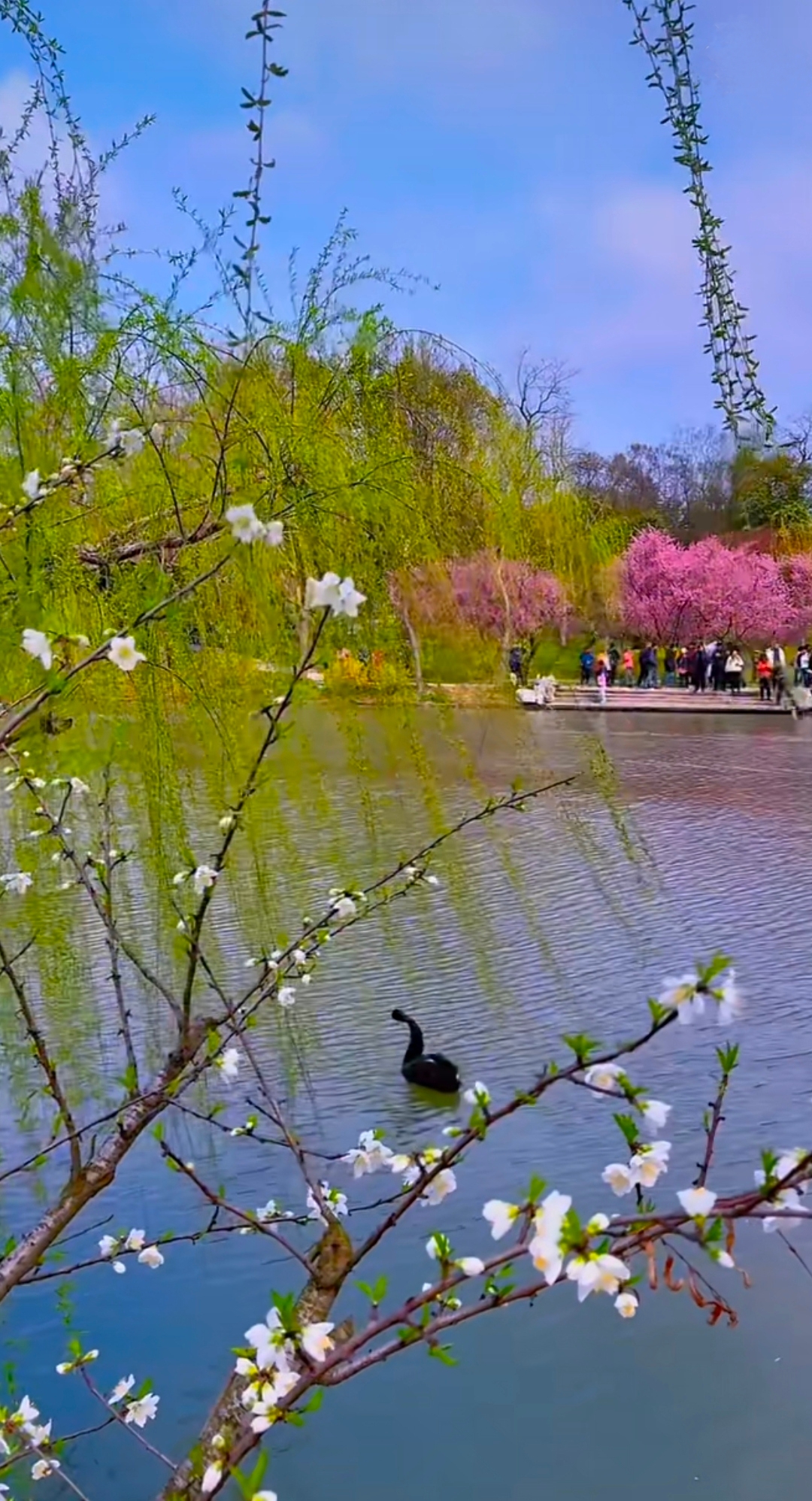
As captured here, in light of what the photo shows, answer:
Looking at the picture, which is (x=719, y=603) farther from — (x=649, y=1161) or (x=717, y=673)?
(x=649, y=1161)

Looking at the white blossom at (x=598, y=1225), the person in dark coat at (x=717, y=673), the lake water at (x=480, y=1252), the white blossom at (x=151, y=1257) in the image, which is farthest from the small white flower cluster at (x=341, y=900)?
the person in dark coat at (x=717, y=673)

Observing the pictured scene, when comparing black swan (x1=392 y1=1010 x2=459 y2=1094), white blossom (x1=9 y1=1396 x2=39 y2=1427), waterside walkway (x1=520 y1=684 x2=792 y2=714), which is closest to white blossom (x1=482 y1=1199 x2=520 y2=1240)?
white blossom (x1=9 y1=1396 x2=39 y2=1427)

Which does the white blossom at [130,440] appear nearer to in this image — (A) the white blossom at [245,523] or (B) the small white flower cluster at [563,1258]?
(A) the white blossom at [245,523]

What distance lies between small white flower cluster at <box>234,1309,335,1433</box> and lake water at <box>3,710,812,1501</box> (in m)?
0.30

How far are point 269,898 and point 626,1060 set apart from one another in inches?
85.4

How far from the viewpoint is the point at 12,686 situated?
72.5 inches

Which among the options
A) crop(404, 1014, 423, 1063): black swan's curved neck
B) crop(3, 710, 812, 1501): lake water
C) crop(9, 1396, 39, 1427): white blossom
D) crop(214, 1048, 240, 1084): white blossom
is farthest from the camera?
crop(404, 1014, 423, 1063): black swan's curved neck

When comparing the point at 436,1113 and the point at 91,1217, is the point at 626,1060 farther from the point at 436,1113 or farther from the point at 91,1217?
the point at 91,1217

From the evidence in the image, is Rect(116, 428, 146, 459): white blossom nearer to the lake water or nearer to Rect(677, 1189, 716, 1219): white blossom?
the lake water

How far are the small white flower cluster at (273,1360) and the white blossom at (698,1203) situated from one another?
0.39 metres

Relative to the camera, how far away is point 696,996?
103 cm

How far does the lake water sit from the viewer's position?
2580 mm

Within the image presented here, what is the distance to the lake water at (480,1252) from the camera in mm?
2580

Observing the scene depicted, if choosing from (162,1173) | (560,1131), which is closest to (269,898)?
(162,1173)
